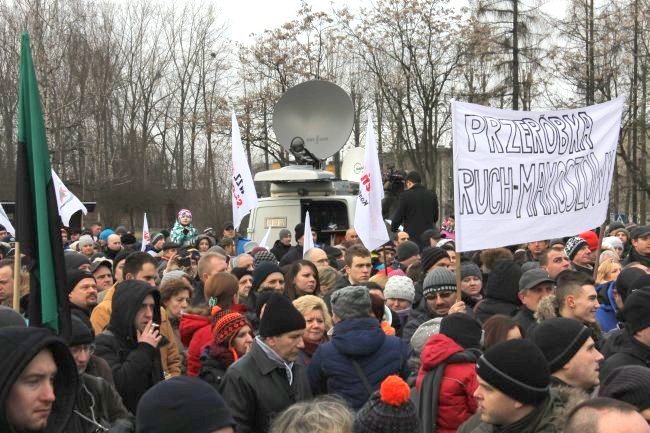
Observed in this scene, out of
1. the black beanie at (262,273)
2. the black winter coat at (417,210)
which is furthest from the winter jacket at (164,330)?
the black winter coat at (417,210)

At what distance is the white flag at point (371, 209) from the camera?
9.94 meters

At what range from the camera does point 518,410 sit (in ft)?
12.3

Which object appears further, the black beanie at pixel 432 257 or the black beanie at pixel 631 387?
the black beanie at pixel 432 257

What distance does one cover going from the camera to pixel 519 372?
3.74 m

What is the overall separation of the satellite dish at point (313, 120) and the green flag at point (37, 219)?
42.9 feet

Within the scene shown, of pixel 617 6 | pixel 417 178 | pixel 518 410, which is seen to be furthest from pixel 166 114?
pixel 518 410

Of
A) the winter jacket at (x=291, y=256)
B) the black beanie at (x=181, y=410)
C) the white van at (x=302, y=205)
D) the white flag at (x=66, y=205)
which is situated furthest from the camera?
the white van at (x=302, y=205)

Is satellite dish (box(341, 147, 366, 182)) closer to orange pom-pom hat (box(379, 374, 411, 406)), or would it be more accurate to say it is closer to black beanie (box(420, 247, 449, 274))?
black beanie (box(420, 247, 449, 274))

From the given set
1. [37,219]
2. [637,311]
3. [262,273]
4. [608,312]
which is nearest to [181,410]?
[37,219]

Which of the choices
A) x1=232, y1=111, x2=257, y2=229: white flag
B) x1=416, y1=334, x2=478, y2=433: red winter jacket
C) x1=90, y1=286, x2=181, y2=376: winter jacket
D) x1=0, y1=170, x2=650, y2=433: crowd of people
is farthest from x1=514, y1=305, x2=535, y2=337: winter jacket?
x1=232, y1=111, x2=257, y2=229: white flag

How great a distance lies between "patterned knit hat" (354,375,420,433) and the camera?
359 centimetres

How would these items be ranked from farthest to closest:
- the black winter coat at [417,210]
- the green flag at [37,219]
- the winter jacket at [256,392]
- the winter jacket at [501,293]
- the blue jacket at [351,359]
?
the black winter coat at [417,210] < the winter jacket at [501,293] < the blue jacket at [351,359] < the winter jacket at [256,392] < the green flag at [37,219]

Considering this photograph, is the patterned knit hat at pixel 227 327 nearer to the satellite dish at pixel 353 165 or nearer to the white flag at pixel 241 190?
the white flag at pixel 241 190

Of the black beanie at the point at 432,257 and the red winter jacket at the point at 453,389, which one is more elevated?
the black beanie at the point at 432,257
